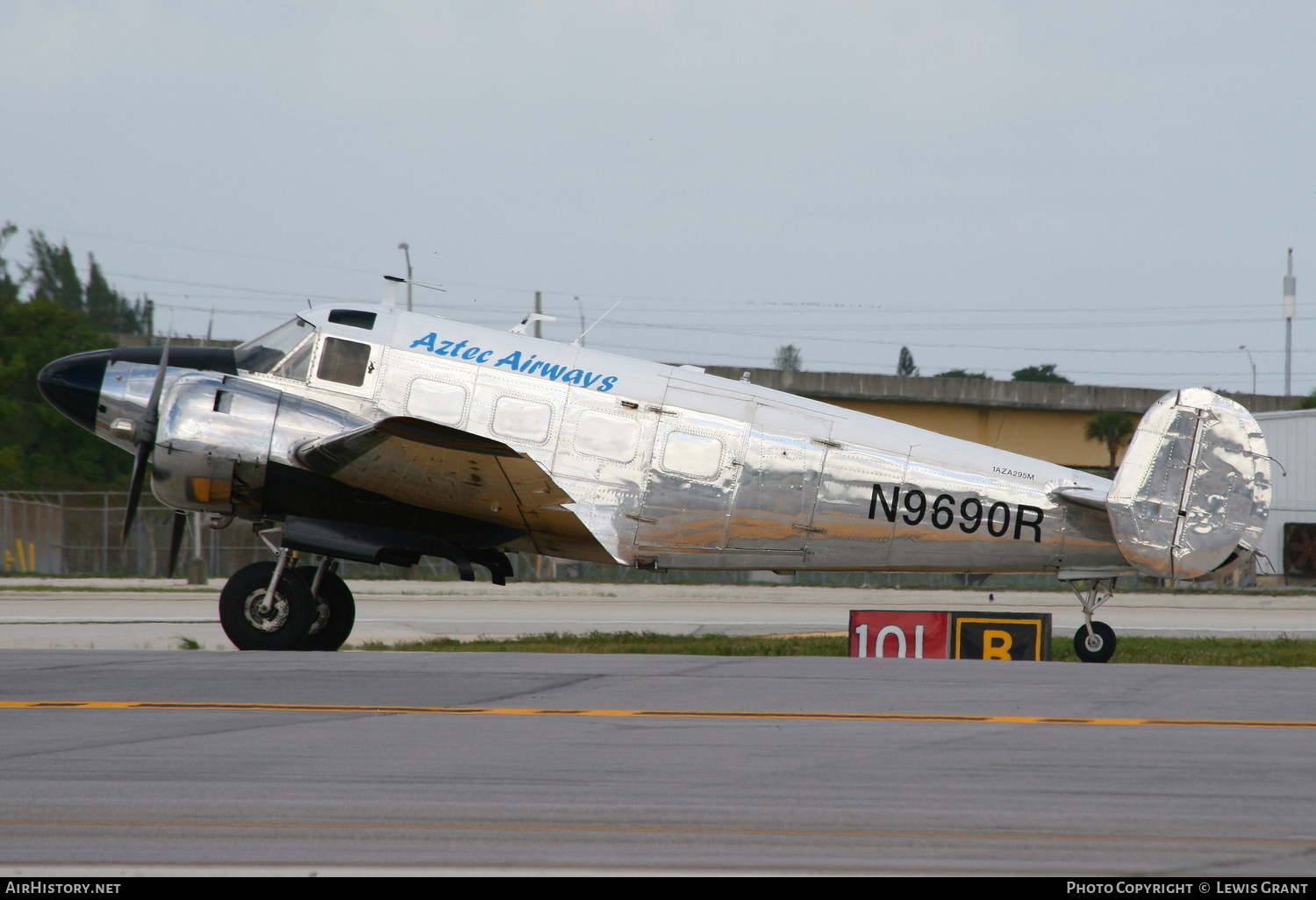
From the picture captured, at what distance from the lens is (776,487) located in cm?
1257

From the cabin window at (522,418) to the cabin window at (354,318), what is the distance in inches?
73.1

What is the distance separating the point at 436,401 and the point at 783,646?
7.25m

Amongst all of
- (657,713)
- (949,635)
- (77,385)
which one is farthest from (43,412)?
(657,713)

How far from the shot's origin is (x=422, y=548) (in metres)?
13.1

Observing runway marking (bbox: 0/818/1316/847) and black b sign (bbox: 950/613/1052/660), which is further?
black b sign (bbox: 950/613/1052/660)

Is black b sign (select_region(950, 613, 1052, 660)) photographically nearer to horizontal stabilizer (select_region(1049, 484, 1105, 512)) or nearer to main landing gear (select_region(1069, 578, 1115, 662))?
main landing gear (select_region(1069, 578, 1115, 662))

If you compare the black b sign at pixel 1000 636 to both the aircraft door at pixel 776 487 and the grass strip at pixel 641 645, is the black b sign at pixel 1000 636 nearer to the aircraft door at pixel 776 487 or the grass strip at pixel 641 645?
the grass strip at pixel 641 645

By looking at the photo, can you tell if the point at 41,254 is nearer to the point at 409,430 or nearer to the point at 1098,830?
the point at 409,430

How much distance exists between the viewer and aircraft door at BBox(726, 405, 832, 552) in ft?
41.2

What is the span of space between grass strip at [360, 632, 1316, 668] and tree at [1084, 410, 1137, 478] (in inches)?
985

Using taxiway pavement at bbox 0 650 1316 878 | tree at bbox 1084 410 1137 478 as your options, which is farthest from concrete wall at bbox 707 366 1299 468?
taxiway pavement at bbox 0 650 1316 878

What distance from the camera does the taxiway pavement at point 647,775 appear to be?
4383mm
